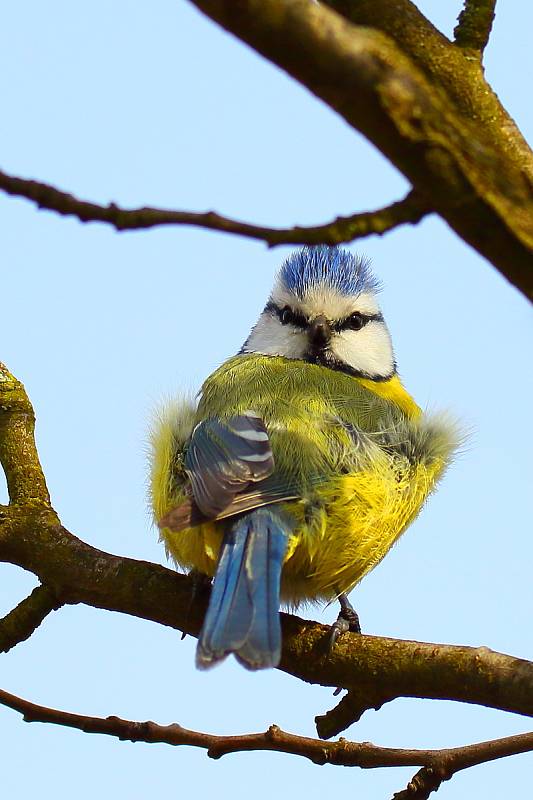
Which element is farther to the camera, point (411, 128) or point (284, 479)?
point (284, 479)

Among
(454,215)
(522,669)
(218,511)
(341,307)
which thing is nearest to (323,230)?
(454,215)

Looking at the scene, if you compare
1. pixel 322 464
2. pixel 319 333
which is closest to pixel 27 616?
pixel 322 464

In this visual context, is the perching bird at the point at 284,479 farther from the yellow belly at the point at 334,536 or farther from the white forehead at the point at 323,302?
the white forehead at the point at 323,302

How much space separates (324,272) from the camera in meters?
4.59

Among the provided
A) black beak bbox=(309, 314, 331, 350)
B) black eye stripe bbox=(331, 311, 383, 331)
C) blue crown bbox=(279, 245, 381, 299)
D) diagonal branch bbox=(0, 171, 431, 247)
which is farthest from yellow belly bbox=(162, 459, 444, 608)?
diagonal branch bbox=(0, 171, 431, 247)

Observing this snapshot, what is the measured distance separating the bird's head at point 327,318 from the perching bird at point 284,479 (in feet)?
0.05

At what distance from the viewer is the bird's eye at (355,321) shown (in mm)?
4496

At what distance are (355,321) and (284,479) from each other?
1533 mm

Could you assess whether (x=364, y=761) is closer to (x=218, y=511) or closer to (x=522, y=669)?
(x=522, y=669)

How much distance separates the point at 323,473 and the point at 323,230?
5.87ft

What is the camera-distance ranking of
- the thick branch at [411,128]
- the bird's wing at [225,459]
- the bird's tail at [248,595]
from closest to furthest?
the thick branch at [411,128] → the bird's tail at [248,595] → the bird's wing at [225,459]

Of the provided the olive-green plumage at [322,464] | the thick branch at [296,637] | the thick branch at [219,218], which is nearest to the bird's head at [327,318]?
the olive-green plumage at [322,464]

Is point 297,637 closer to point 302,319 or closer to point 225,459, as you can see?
point 225,459

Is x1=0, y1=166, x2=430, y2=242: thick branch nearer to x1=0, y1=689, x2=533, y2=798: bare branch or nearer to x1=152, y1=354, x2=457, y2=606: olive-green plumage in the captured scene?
x1=0, y1=689, x2=533, y2=798: bare branch
